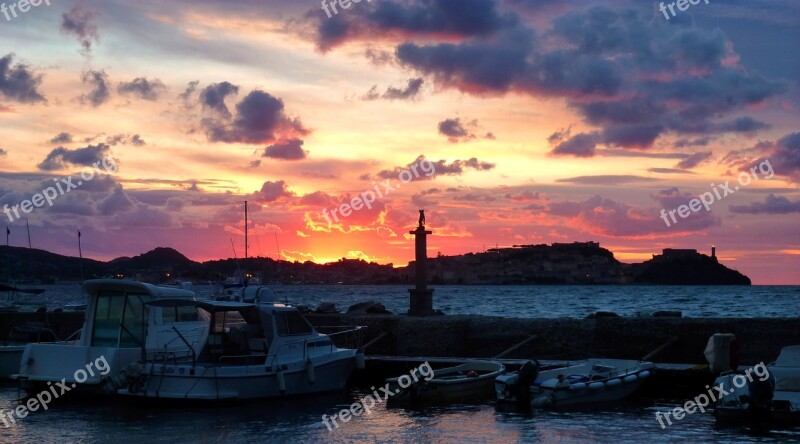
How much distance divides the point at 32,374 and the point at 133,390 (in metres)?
3.36

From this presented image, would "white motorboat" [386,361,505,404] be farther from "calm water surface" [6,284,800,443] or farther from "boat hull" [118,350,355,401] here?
"boat hull" [118,350,355,401]

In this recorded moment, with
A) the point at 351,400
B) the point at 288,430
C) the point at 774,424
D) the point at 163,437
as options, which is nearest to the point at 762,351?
the point at 774,424

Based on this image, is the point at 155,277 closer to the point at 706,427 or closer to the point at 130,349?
the point at 130,349

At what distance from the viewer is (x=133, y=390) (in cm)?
2178

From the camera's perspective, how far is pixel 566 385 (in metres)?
21.7

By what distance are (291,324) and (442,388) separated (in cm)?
458

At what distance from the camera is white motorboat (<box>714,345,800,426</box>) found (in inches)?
734

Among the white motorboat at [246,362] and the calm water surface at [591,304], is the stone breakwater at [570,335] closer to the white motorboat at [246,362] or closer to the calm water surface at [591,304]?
the white motorboat at [246,362]

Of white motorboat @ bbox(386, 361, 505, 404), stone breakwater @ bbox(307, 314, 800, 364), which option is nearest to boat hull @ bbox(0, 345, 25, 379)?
stone breakwater @ bbox(307, 314, 800, 364)

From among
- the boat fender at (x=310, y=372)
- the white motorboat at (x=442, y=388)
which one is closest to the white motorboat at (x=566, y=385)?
the white motorboat at (x=442, y=388)

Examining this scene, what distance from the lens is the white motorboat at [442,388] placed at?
2258 centimetres

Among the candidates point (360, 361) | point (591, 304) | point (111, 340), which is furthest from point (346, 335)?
point (591, 304)

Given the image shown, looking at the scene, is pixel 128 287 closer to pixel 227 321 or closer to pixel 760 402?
pixel 227 321

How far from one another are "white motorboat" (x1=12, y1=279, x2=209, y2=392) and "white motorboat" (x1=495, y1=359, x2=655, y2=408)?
7.96m
